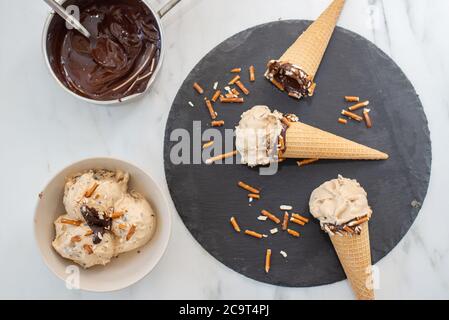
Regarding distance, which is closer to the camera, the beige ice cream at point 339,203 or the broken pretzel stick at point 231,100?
the beige ice cream at point 339,203

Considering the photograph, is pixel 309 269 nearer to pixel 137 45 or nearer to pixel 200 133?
pixel 200 133

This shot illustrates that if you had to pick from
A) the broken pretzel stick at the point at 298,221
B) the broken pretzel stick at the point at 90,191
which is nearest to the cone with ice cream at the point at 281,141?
the broken pretzel stick at the point at 298,221

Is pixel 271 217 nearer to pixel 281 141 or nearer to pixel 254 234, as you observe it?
pixel 254 234

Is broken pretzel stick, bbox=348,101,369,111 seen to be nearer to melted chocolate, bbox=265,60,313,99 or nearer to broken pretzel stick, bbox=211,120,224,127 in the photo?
melted chocolate, bbox=265,60,313,99

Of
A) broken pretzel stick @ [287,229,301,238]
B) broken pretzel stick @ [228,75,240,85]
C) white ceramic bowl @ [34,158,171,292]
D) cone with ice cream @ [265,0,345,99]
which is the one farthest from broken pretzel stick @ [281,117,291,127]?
white ceramic bowl @ [34,158,171,292]

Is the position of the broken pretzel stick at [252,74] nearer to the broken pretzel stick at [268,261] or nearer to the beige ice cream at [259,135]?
A: the beige ice cream at [259,135]

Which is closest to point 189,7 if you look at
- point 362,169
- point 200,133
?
point 200,133
